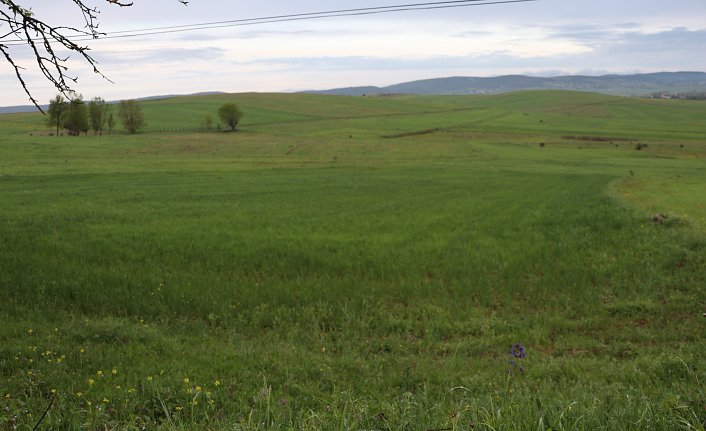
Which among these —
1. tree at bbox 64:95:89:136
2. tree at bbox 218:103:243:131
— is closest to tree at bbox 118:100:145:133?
tree at bbox 64:95:89:136

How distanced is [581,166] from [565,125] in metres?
68.1

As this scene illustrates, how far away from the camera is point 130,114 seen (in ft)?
324

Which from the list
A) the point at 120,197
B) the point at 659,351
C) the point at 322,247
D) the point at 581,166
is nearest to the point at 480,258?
the point at 322,247

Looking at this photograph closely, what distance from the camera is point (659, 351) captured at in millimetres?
9266

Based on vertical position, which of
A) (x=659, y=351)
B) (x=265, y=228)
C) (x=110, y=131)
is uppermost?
(x=110, y=131)

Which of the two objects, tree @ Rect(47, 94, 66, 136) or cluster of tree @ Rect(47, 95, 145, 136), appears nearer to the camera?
tree @ Rect(47, 94, 66, 136)

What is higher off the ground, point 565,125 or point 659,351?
point 565,125

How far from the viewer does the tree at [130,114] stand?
98.6 m

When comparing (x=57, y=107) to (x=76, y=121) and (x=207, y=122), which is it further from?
(x=207, y=122)

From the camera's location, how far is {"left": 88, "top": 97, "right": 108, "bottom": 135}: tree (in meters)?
95.1

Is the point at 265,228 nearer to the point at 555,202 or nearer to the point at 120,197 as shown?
the point at 120,197

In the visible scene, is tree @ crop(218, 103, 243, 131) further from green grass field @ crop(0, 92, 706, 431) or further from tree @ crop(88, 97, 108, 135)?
green grass field @ crop(0, 92, 706, 431)

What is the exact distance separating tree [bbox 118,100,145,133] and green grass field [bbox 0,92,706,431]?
248 feet

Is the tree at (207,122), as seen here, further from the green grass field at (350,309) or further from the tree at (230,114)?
the green grass field at (350,309)
